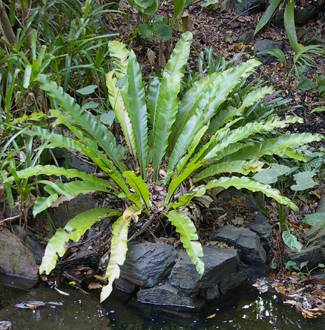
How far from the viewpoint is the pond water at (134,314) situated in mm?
3092

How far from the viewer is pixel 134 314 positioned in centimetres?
318

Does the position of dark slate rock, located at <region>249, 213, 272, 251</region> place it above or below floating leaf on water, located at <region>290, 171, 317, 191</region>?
below

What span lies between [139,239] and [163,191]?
1.20 feet

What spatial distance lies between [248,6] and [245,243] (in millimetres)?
3489

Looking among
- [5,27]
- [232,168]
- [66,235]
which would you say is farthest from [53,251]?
[5,27]

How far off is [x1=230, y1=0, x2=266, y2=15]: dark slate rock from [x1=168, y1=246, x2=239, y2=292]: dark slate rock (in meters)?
3.66

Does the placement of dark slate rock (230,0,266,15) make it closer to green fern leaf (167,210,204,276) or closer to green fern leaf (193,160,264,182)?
green fern leaf (193,160,264,182)

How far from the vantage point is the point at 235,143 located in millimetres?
3631

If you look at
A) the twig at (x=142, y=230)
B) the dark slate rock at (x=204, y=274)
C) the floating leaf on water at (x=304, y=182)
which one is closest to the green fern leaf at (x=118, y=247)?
the twig at (x=142, y=230)

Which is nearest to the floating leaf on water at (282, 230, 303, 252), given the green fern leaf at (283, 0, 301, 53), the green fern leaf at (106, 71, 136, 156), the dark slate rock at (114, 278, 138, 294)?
the dark slate rock at (114, 278, 138, 294)

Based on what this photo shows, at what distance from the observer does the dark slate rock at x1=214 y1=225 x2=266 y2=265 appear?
3.57 m

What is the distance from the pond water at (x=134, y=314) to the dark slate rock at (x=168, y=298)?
0.05 m

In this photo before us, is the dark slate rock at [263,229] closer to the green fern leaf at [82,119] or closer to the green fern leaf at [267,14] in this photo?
the green fern leaf at [82,119]

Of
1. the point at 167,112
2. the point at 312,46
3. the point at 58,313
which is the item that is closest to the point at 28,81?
the point at 167,112
